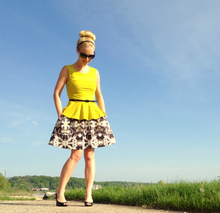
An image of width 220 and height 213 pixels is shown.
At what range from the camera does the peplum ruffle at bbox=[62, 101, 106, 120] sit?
14.0 feet

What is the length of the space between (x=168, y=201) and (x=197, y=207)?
0.57 m

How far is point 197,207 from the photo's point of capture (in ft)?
15.0

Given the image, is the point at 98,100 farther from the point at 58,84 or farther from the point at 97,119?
the point at 58,84

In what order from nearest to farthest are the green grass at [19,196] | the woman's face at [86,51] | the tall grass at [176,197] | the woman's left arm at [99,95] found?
the woman's face at [86,51]
the tall grass at [176,197]
the woman's left arm at [99,95]
the green grass at [19,196]

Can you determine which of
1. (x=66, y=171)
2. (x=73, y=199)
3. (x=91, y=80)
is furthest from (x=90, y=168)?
(x=73, y=199)

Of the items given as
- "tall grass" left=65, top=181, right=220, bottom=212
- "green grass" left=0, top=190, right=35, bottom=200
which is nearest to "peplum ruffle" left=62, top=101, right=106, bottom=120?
"tall grass" left=65, top=181, right=220, bottom=212

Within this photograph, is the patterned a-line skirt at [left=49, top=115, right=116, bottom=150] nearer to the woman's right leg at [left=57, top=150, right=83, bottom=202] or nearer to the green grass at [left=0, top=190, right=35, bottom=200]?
the woman's right leg at [left=57, top=150, right=83, bottom=202]

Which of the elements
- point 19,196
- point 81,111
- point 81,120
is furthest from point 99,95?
point 19,196

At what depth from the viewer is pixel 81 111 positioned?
4324 mm

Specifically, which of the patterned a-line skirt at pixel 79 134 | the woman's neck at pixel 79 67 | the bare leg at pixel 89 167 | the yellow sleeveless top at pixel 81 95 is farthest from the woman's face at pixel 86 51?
the bare leg at pixel 89 167

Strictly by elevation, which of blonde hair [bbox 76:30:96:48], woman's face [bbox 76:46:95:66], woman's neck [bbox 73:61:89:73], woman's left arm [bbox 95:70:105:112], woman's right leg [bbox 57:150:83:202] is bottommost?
woman's right leg [bbox 57:150:83:202]

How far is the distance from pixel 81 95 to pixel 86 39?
1.11 metres

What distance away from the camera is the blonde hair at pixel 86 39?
4422 mm

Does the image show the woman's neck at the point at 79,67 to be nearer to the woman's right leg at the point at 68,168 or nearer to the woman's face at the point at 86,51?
the woman's face at the point at 86,51
